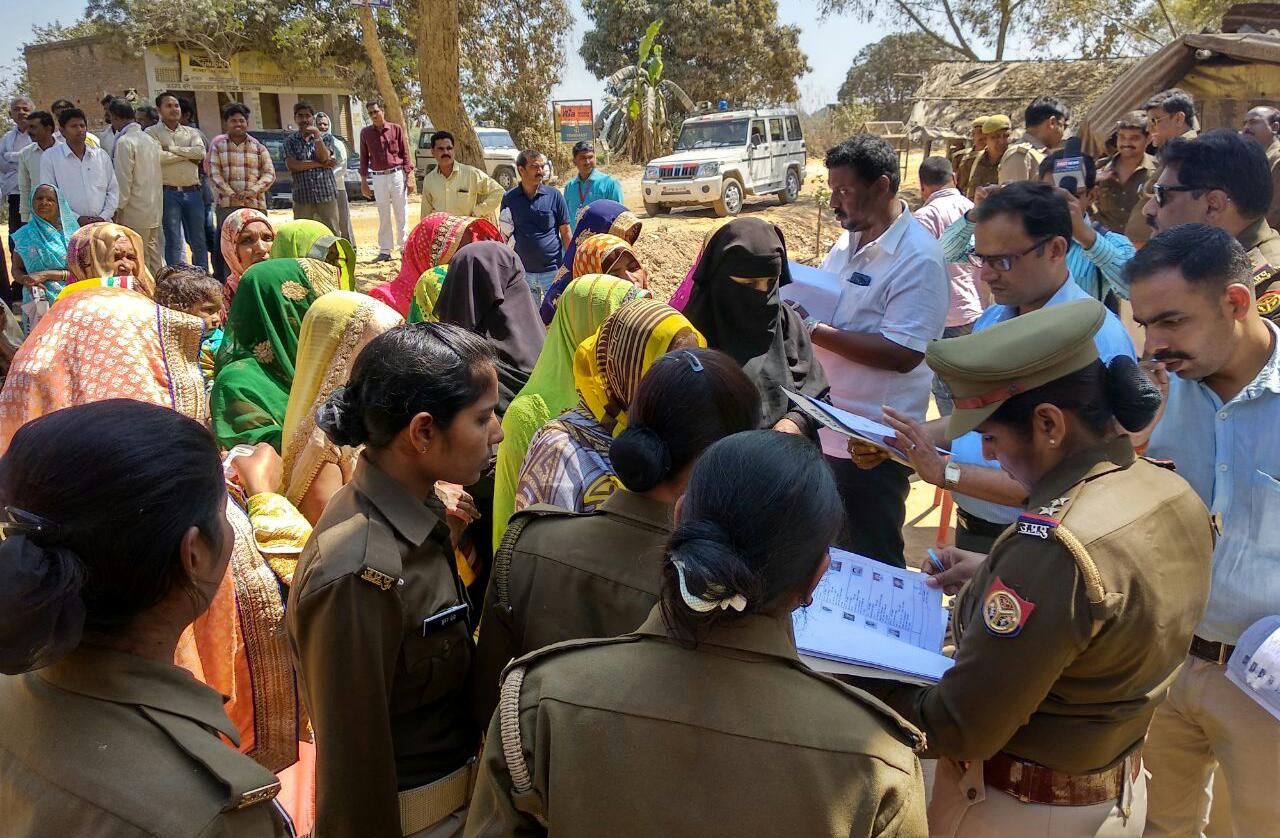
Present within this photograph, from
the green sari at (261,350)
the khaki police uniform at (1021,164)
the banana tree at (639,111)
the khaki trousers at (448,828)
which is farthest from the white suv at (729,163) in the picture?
the khaki trousers at (448,828)

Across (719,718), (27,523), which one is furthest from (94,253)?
(719,718)

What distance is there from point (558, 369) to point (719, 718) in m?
2.06

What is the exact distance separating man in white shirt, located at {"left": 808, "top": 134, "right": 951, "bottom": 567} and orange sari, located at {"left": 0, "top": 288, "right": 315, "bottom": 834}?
201 centimetres

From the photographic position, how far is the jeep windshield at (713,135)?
62.1 ft

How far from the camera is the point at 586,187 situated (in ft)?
31.6

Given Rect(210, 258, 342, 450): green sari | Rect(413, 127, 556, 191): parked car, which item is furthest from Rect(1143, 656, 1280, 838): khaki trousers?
Rect(413, 127, 556, 191): parked car

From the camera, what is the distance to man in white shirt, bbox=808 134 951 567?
11.1 feet

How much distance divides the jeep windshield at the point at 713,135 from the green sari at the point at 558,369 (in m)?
16.6

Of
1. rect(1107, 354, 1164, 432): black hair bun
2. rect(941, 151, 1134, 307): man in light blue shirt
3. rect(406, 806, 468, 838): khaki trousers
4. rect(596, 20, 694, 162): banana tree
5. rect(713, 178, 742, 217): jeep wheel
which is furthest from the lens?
rect(596, 20, 694, 162): banana tree

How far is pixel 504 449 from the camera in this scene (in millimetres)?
2799

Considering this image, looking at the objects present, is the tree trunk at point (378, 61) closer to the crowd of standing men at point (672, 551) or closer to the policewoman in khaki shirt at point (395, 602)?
the crowd of standing men at point (672, 551)

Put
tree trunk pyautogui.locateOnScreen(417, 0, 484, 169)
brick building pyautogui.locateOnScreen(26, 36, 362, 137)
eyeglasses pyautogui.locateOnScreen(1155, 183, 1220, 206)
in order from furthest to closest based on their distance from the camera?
1. brick building pyautogui.locateOnScreen(26, 36, 362, 137)
2. tree trunk pyautogui.locateOnScreen(417, 0, 484, 169)
3. eyeglasses pyautogui.locateOnScreen(1155, 183, 1220, 206)

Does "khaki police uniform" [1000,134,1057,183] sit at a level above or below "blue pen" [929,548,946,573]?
above

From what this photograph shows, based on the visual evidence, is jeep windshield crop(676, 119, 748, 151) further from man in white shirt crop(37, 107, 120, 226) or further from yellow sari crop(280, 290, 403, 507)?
yellow sari crop(280, 290, 403, 507)
